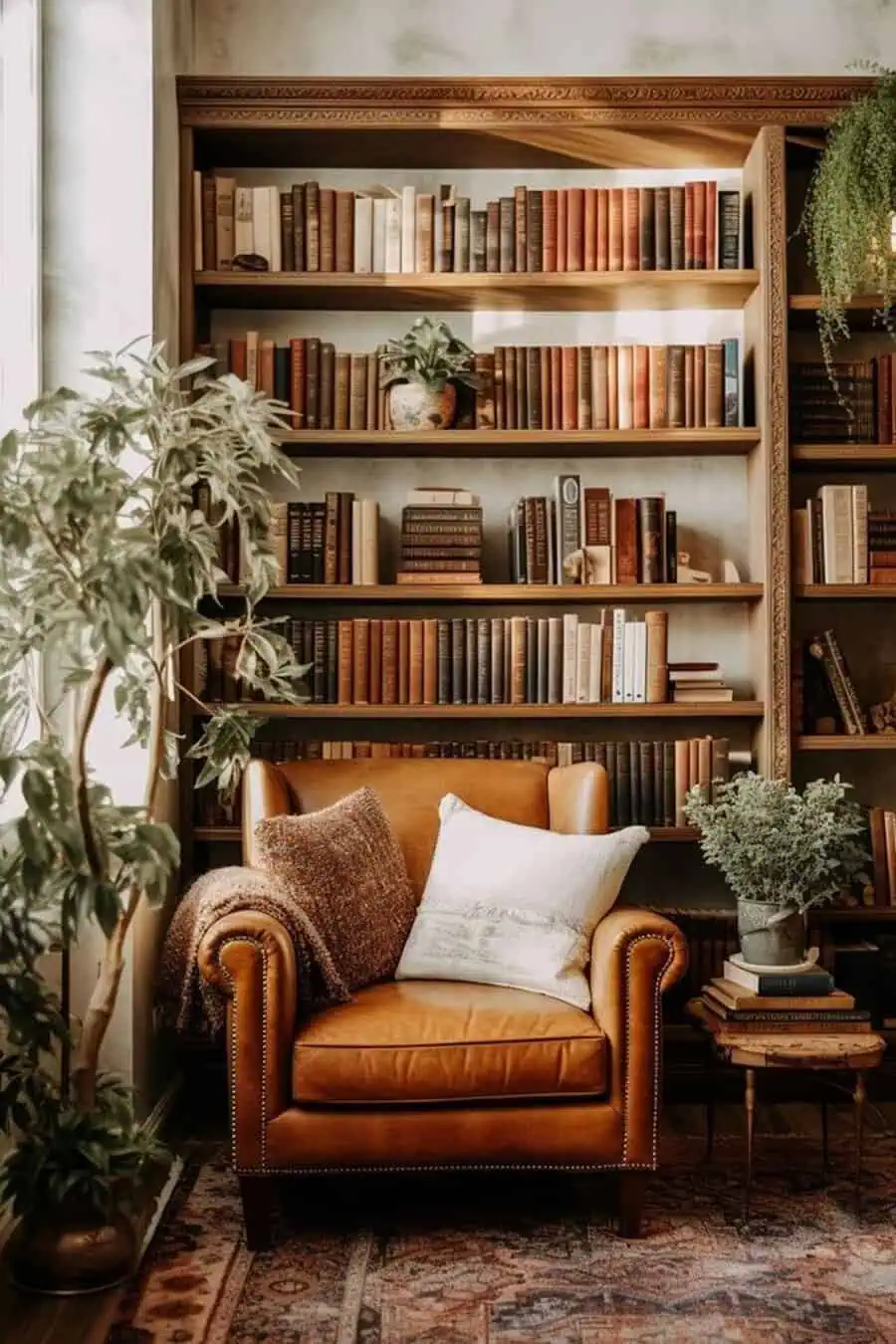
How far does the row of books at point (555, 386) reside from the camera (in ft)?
12.8

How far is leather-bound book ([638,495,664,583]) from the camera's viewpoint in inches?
154

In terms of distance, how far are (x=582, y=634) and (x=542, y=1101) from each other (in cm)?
144

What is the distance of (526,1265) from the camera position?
9.02 feet

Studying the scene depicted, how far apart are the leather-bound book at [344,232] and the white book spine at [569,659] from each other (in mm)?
1155

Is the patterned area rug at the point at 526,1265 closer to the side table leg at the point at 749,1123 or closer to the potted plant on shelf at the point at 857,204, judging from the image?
the side table leg at the point at 749,1123

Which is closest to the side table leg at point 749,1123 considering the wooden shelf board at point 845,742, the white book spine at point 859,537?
the wooden shelf board at point 845,742

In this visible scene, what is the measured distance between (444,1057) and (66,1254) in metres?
0.78

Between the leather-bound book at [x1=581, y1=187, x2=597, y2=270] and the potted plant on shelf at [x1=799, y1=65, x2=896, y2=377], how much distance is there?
22.0 inches

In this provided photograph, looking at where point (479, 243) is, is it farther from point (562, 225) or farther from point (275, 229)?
point (275, 229)

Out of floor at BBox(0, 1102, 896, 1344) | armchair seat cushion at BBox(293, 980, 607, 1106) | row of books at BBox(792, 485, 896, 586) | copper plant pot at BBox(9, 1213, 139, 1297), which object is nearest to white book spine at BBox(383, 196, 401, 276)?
row of books at BBox(792, 485, 896, 586)

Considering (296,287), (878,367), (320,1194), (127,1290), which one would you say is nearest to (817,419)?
(878,367)

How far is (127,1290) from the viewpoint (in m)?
2.63

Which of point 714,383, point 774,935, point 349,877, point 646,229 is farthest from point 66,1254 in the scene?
point 646,229

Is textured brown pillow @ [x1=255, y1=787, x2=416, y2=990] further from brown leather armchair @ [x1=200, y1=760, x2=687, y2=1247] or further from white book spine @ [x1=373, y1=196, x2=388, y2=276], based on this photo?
white book spine @ [x1=373, y1=196, x2=388, y2=276]
